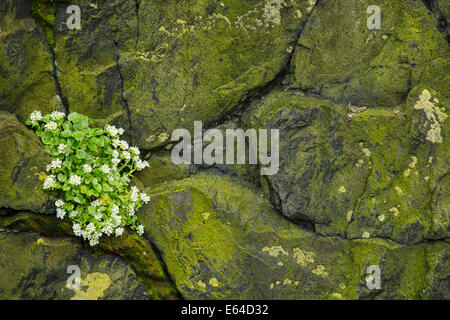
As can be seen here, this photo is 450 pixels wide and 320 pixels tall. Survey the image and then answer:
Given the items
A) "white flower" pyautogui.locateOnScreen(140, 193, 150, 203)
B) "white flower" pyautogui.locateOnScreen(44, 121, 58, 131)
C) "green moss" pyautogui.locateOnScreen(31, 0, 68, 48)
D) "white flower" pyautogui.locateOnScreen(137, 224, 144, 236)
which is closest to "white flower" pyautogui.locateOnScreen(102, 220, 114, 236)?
"white flower" pyautogui.locateOnScreen(137, 224, 144, 236)

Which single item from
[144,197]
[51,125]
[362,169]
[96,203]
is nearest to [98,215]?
[96,203]

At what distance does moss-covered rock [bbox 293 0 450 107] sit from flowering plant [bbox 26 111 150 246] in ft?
6.26

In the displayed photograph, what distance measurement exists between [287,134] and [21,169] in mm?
2320

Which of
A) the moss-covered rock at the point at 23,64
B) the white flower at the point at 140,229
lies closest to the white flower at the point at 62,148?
the moss-covered rock at the point at 23,64

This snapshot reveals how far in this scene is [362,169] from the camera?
3805mm

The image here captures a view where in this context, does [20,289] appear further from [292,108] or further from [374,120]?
[374,120]

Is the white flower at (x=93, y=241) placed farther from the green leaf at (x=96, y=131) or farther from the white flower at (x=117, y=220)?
the green leaf at (x=96, y=131)

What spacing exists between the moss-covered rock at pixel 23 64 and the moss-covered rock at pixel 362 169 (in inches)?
80.2

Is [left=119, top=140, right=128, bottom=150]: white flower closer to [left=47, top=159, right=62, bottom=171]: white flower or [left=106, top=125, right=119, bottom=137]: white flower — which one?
[left=106, top=125, right=119, bottom=137]: white flower

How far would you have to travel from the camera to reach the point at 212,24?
12.4 ft

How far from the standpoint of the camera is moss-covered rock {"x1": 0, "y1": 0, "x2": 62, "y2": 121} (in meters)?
3.46

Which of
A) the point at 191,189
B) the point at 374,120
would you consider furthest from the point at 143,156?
the point at 374,120

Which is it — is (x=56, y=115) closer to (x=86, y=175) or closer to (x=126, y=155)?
(x=86, y=175)

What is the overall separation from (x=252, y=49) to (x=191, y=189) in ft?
4.71
